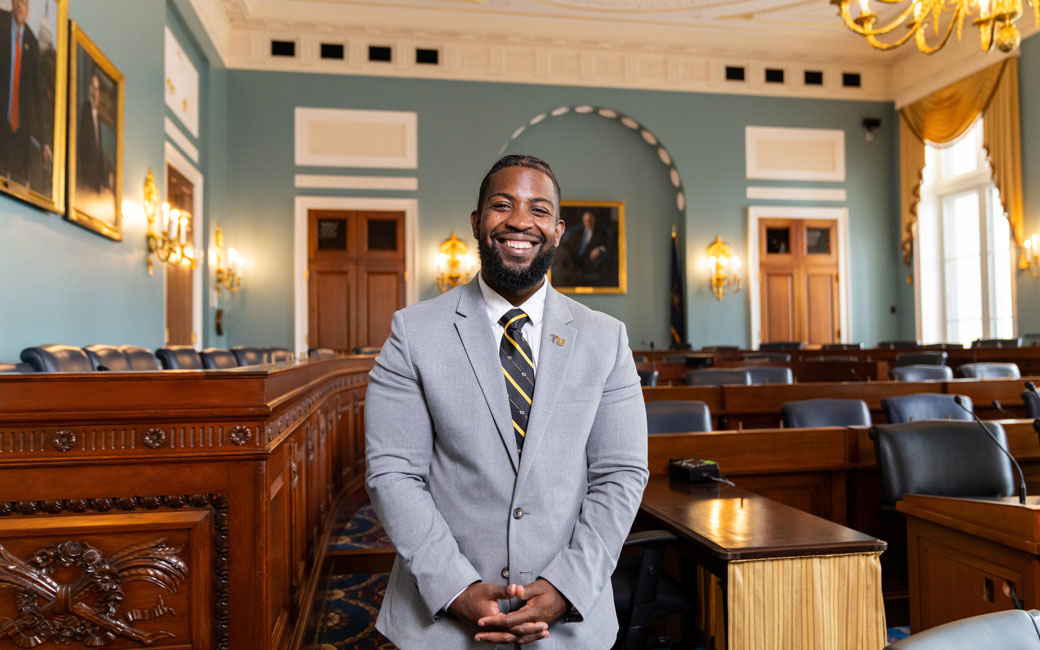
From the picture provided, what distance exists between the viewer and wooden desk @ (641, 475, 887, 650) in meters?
1.85

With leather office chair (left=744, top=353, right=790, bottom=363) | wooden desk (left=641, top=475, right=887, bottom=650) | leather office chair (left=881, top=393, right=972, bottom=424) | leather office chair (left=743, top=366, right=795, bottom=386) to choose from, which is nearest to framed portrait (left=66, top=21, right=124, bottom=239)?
wooden desk (left=641, top=475, right=887, bottom=650)

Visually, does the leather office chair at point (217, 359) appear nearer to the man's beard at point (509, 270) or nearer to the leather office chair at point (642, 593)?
the leather office chair at point (642, 593)

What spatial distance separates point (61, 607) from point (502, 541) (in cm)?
114

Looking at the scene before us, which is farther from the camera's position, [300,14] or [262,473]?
[300,14]

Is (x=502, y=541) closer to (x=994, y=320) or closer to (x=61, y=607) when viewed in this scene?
(x=61, y=607)

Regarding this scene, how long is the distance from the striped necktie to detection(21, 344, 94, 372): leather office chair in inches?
122

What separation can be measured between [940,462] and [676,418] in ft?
3.49

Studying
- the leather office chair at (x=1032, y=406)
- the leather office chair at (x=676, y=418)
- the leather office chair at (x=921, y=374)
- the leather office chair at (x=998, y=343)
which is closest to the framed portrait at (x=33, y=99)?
the leather office chair at (x=676, y=418)

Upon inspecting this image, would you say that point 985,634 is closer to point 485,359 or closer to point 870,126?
point 485,359

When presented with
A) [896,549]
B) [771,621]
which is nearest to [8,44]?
[771,621]

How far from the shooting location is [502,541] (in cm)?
129

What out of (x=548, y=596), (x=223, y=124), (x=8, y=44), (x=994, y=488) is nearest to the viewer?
(x=548, y=596)

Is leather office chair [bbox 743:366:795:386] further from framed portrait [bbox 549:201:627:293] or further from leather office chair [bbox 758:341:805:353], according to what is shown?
framed portrait [bbox 549:201:627:293]

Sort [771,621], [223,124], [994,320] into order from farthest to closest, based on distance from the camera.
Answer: [994,320] → [223,124] → [771,621]
